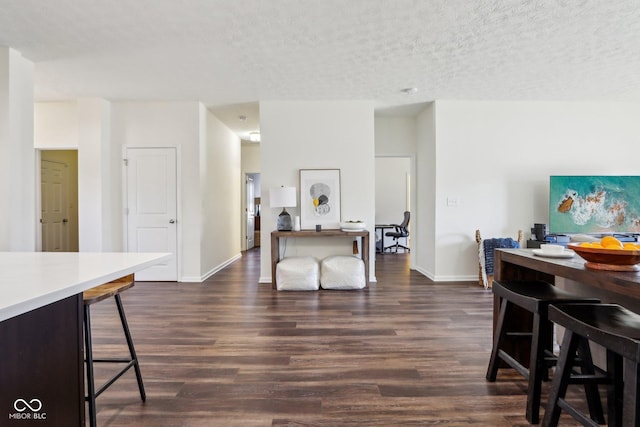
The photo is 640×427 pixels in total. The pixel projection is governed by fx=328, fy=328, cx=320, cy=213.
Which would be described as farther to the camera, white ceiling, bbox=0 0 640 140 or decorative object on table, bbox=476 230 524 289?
decorative object on table, bbox=476 230 524 289

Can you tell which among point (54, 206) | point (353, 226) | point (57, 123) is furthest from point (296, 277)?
point (54, 206)

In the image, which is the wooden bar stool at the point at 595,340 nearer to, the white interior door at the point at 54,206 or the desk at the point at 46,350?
the desk at the point at 46,350

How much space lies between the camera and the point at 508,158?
15.2ft

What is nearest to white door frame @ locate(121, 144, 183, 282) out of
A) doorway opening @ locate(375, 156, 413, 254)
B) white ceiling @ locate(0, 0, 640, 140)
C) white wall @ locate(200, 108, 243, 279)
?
white wall @ locate(200, 108, 243, 279)

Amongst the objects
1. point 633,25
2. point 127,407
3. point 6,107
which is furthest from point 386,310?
point 6,107

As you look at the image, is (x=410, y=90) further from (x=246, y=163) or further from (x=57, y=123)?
(x=57, y=123)

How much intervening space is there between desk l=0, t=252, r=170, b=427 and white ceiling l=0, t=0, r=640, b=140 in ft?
7.18

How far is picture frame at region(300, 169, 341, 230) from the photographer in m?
4.59

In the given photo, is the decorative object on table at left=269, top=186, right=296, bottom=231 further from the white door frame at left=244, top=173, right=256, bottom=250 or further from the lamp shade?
the white door frame at left=244, top=173, right=256, bottom=250

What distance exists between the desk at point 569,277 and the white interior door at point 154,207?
4.19 metres

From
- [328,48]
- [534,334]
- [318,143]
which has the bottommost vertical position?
[534,334]

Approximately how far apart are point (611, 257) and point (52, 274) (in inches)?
86.0

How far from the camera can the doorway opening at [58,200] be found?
578 cm

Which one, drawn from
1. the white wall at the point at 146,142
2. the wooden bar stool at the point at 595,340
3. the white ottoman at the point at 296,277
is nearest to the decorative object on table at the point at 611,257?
the wooden bar stool at the point at 595,340
